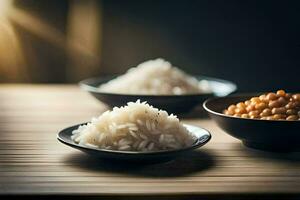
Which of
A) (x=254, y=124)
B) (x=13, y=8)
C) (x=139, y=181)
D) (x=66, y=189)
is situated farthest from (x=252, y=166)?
(x=13, y=8)

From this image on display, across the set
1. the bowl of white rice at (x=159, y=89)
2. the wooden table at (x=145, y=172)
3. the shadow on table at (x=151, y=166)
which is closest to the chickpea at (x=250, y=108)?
the wooden table at (x=145, y=172)

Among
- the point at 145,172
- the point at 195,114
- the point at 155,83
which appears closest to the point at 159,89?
the point at 155,83

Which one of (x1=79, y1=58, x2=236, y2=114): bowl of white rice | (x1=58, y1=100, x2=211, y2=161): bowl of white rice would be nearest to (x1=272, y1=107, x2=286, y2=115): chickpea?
(x1=58, y1=100, x2=211, y2=161): bowl of white rice

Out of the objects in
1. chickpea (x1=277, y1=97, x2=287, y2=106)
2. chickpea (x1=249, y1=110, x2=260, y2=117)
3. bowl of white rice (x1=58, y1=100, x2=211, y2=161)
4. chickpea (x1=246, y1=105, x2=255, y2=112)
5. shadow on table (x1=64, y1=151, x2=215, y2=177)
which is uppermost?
chickpea (x1=277, y1=97, x2=287, y2=106)

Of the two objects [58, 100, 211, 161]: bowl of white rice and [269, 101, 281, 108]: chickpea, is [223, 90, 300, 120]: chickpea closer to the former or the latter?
[269, 101, 281, 108]: chickpea

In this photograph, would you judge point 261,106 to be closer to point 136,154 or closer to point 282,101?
point 282,101

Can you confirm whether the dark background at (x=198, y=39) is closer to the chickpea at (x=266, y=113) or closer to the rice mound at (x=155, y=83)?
the rice mound at (x=155, y=83)

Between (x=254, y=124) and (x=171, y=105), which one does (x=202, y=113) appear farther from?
(x=254, y=124)
